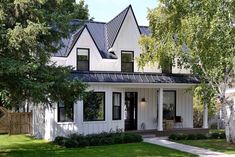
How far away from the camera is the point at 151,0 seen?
911 inches

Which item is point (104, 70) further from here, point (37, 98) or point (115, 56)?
point (37, 98)

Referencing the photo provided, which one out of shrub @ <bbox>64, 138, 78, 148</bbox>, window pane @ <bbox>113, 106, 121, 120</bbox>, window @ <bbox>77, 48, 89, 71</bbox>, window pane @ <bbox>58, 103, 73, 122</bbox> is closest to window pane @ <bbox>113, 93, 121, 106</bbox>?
window pane @ <bbox>113, 106, 121, 120</bbox>

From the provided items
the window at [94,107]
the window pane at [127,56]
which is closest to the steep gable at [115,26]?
the window pane at [127,56]

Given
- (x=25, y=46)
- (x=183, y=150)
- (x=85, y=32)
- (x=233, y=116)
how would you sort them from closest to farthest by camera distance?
(x=25, y=46)
(x=183, y=150)
(x=233, y=116)
(x=85, y=32)

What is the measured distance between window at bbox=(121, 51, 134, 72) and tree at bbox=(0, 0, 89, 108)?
814 cm

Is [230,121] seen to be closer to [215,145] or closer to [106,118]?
[215,145]

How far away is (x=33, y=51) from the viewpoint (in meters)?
15.0

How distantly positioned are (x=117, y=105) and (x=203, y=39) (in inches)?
288

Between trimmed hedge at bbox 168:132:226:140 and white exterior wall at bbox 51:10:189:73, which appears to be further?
white exterior wall at bbox 51:10:189:73

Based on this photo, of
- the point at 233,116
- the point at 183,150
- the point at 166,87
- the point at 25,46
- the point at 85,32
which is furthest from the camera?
the point at 166,87

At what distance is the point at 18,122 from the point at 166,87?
34.9 ft

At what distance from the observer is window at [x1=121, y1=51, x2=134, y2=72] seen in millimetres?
24172

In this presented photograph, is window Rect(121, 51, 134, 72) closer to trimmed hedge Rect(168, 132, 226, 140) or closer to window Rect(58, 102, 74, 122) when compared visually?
window Rect(58, 102, 74, 122)

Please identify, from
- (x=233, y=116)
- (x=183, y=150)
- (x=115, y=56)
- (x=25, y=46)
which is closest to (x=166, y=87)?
(x=115, y=56)
